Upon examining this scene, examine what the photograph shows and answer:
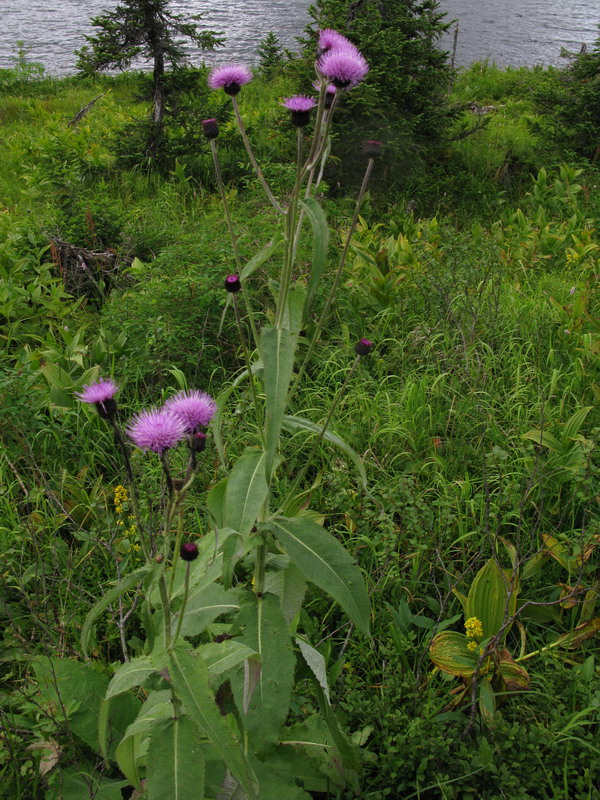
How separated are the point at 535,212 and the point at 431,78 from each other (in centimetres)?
147

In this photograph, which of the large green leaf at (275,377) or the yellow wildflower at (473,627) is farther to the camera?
the yellow wildflower at (473,627)

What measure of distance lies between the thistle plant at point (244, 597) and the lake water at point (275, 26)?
11.0 m

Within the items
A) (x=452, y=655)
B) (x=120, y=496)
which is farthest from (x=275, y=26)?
(x=452, y=655)

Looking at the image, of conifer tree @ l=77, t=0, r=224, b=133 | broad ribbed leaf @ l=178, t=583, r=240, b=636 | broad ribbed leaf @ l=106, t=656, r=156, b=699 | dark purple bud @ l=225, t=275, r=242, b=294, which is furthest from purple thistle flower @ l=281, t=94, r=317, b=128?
conifer tree @ l=77, t=0, r=224, b=133

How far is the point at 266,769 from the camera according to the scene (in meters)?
1.49

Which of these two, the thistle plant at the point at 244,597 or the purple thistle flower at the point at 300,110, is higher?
the purple thistle flower at the point at 300,110

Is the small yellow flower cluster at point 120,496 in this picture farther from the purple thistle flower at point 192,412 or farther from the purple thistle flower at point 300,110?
the purple thistle flower at point 300,110

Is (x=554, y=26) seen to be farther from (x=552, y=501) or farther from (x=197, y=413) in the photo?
(x=197, y=413)

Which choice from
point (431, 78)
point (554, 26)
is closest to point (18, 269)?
point (431, 78)

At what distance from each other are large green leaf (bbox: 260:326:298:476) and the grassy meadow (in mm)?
372

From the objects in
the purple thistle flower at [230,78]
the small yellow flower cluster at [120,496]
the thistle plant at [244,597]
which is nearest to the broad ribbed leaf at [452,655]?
the thistle plant at [244,597]

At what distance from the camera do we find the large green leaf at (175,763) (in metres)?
1.15

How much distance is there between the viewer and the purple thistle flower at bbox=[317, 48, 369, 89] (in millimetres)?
1292

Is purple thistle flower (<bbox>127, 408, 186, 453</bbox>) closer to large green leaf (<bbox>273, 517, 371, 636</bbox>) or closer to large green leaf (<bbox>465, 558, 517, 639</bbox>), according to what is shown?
large green leaf (<bbox>273, 517, 371, 636</bbox>)
